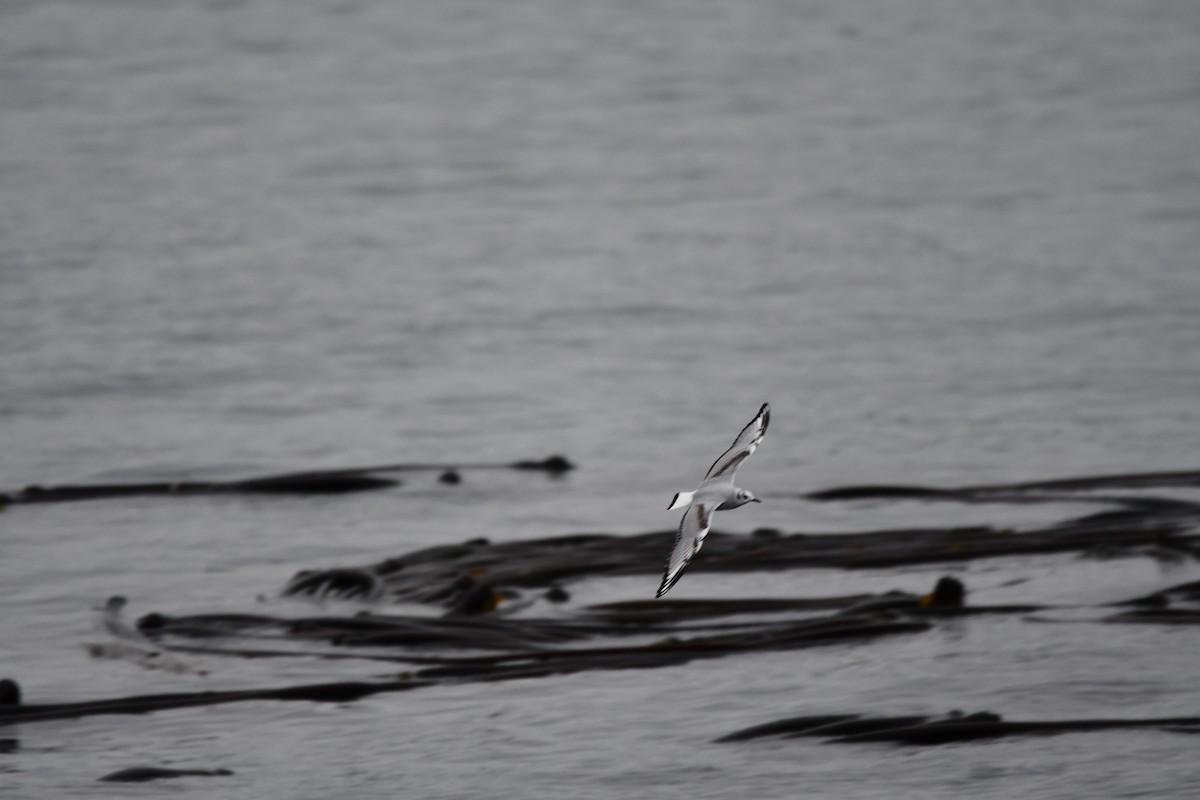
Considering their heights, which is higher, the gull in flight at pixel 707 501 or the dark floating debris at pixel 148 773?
the gull in flight at pixel 707 501

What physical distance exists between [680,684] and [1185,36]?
76.0 feet

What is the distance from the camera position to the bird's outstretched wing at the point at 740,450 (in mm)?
7812

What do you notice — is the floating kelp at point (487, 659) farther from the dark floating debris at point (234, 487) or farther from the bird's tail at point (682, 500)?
the dark floating debris at point (234, 487)

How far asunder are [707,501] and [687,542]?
1.52 feet

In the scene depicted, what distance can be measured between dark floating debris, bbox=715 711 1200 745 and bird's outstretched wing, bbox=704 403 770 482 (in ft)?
4.84

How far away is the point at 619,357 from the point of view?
16.9 metres

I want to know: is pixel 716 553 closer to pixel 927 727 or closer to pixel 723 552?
pixel 723 552

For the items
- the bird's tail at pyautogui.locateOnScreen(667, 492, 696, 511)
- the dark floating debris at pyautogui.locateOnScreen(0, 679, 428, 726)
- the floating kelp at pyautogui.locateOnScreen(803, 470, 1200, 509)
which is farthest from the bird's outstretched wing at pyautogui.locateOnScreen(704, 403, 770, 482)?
the floating kelp at pyautogui.locateOnScreen(803, 470, 1200, 509)

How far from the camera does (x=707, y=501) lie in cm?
751

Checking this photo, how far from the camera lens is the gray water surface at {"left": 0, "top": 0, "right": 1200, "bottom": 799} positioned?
9.16 meters

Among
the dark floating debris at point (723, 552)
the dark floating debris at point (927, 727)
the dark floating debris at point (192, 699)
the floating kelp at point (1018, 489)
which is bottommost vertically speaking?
the dark floating debris at point (927, 727)

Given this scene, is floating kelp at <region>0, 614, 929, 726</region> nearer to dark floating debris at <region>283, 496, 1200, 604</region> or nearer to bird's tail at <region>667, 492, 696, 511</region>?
dark floating debris at <region>283, 496, 1200, 604</region>

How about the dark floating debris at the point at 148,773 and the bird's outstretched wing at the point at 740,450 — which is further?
the dark floating debris at the point at 148,773

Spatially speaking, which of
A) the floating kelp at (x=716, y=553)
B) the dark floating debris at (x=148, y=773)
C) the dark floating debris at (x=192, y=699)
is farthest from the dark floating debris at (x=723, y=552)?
the dark floating debris at (x=148, y=773)
